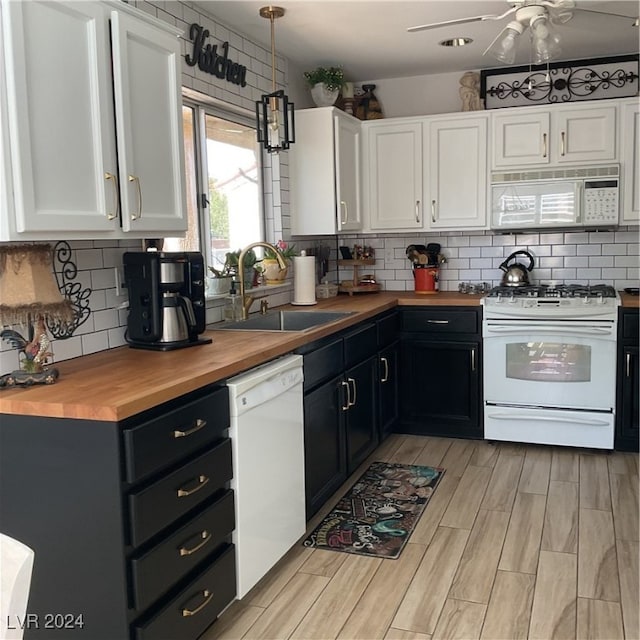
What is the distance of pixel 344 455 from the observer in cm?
Result: 348

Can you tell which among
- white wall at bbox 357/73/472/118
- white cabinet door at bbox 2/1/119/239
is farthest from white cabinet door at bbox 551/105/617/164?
white cabinet door at bbox 2/1/119/239

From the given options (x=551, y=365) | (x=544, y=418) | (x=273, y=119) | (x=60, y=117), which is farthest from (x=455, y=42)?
(x=60, y=117)

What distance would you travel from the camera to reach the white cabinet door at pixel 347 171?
172 inches

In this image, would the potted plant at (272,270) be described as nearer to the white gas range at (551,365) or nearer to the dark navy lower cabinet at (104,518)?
Result: the white gas range at (551,365)

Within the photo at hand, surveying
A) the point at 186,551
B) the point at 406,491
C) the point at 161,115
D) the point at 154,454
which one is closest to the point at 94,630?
the point at 186,551

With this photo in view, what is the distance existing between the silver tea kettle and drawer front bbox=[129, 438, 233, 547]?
282 centimetres

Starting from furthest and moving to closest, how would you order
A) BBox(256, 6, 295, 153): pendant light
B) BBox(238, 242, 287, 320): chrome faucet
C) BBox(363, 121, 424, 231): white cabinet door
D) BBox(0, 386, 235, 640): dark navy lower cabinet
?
BBox(363, 121, 424, 231): white cabinet door, BBox(238, 242, 287, 320): chrome faucet, BBox(256, 6, 295, 153): pendant light, BBox(0, 386, 235, 640): dark navy lower cabinet

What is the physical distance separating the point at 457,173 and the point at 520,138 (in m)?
0.45

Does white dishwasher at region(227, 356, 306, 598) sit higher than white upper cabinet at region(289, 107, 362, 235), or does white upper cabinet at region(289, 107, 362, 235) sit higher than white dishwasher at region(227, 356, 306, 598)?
white upper cabinet at region(289, 107, 362, 235)

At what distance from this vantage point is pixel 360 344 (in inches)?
146

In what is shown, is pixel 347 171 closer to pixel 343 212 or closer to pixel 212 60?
pixel 343 212

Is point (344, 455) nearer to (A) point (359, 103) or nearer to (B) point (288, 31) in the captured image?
(B) point (288, 31)

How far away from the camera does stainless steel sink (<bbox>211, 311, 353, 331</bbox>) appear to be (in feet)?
12.3

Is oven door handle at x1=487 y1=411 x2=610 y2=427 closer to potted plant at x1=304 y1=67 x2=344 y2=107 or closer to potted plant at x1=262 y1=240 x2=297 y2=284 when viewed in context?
potted plant at x1=262 y1=240 x2=297 y2=284
